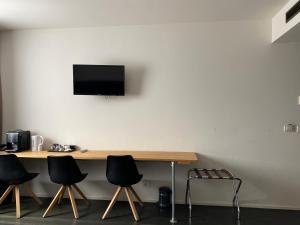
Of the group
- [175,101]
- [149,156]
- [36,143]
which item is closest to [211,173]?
A: [149,156]

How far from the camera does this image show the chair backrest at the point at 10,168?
3021 mm

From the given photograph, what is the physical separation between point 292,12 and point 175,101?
180cm

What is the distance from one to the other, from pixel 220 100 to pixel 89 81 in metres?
1.97

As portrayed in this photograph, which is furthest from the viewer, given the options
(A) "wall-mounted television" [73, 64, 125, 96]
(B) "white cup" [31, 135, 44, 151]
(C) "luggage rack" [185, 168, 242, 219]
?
(B) "white cup" [31, 135, 44, 151]

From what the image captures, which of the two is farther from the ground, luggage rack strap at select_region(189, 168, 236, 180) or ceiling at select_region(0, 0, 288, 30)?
ceiling at select_region(0, 0, 288, 30)

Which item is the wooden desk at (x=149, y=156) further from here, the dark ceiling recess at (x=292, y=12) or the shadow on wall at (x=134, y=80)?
the dark ceiling recess at (x=292, y=12)

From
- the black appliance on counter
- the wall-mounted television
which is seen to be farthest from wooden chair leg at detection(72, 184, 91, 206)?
the wall-mounted television

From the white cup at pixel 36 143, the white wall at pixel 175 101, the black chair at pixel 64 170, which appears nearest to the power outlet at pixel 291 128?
the white wall at pixel 175 101

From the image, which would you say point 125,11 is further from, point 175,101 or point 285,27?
point 285,27

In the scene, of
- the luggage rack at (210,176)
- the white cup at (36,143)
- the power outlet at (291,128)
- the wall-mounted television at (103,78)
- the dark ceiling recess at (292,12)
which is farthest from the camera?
the white cup at (36,143)

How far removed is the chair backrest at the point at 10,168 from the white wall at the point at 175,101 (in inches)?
25.9

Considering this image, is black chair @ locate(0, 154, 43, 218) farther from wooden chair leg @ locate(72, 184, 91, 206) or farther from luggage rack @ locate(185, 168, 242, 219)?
luggage rack @ locate(185, 168, 242, 219)

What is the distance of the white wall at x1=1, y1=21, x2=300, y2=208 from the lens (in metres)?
3.30

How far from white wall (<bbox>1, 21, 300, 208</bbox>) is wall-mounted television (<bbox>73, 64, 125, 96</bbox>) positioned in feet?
0.55
